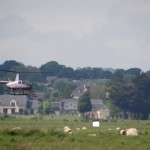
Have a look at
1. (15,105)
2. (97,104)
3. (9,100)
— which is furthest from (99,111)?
(9,100)

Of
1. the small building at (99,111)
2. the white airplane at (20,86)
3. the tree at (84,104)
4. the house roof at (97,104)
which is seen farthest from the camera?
the house roof at (97,104)

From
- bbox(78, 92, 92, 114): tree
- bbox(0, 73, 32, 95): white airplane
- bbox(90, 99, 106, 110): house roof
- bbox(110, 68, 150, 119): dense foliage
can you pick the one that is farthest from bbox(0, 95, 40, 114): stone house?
bbox(0, 73, 32, 95): white airplane

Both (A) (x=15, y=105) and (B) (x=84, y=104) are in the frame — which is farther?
(A) (x=15, y=105)

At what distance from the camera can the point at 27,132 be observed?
4581 cm

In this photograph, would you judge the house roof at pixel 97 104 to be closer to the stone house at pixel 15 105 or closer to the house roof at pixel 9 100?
the stone house at pixel 15 105

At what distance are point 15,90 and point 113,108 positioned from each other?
83213 mm

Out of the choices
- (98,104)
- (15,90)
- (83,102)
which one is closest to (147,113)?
(83,102)

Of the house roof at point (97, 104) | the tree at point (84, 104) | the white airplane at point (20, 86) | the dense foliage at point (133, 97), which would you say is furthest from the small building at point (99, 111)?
the white airplane at point (20, 86)

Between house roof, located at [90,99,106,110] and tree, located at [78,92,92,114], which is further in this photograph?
house roof, located at [90,99,106,110]

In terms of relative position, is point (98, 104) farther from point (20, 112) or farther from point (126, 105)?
point (126, 105)

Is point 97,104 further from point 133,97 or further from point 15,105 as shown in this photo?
point 133,97

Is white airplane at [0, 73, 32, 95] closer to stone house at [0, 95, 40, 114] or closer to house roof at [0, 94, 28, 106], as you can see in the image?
stone house at [0, 95, 40, 114]

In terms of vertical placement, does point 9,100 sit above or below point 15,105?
above

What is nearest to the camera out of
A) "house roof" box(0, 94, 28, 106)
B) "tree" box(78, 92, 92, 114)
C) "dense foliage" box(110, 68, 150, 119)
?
"dense foliage" box(110, 68, 150, 119)
